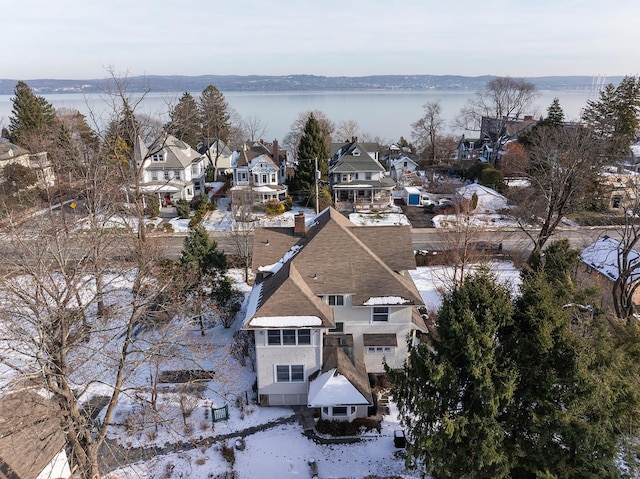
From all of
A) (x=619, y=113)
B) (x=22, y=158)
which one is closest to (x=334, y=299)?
(x=22, y=158)

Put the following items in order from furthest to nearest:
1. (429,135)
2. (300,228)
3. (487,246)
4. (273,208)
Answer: (429,135)
(273,208)
(487,246)
(300,228)

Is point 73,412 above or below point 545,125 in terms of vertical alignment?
below

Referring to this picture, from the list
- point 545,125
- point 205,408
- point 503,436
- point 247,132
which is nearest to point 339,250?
point 205,408

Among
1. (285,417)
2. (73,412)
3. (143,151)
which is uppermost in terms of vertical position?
(143,151)

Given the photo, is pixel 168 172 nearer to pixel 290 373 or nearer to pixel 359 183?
pixel 359 183

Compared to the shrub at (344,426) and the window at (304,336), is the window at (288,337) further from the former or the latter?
the shrub at (344,426)

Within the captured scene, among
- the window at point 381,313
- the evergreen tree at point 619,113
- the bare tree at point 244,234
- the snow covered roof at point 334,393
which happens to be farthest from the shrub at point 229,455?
the evergreen tree at point 619,113

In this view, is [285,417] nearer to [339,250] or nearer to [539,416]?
[339,250]
